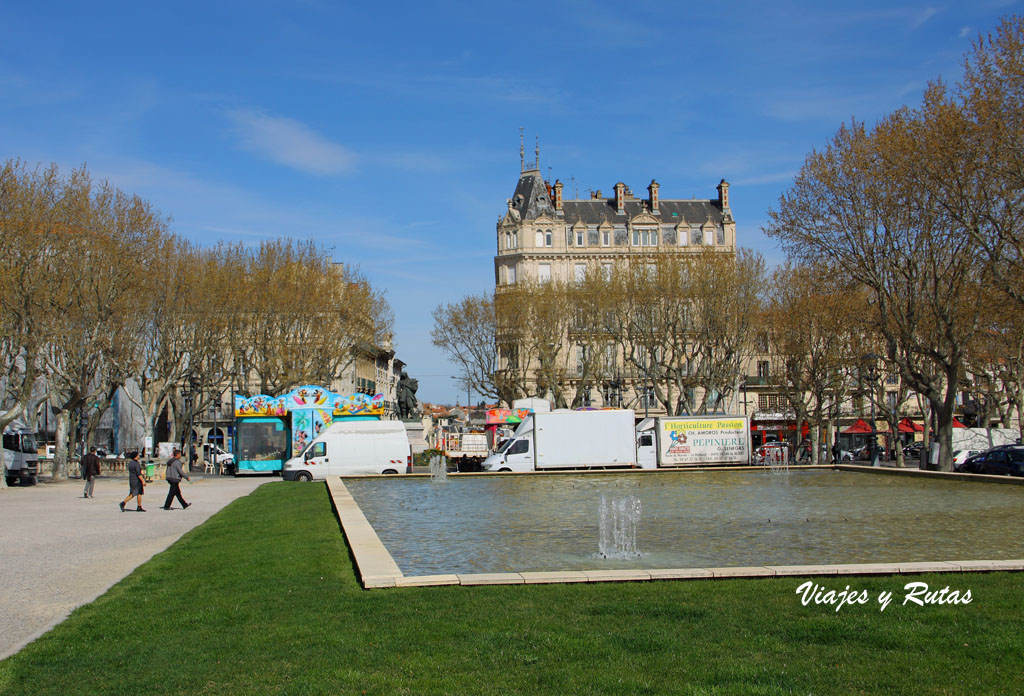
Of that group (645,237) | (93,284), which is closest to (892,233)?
(93,284)

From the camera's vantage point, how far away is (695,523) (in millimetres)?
17219

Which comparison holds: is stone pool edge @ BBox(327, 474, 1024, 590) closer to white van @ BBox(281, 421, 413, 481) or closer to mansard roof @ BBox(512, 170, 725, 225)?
white van @ BBox(281, 421, 413, 481)

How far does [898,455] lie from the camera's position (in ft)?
167

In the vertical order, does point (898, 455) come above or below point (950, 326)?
below

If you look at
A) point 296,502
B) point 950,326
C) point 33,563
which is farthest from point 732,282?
point 33,563

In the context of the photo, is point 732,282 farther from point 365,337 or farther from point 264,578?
point 264,578

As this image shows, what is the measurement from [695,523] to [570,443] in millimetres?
22029

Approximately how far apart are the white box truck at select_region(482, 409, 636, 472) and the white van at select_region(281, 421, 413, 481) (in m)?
3.84

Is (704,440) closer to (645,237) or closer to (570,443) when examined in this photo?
(570,443)

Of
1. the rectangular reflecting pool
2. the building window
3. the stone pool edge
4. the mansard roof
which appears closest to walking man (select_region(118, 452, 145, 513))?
the rectangular reflecting pool

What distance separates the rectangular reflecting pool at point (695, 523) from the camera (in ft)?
41.9

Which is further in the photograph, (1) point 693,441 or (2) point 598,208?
(2) point 598,208

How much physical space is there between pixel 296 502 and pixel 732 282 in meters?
36.7

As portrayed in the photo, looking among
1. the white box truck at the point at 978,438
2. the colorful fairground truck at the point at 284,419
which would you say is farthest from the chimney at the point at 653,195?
the colorful fairground truck at the point at 284,419
